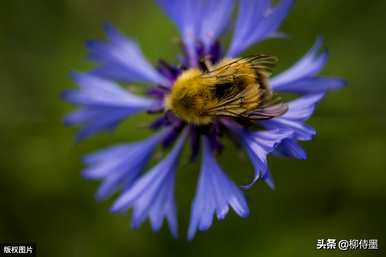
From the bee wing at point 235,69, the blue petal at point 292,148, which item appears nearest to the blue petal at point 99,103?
the bee wing at point 235,69

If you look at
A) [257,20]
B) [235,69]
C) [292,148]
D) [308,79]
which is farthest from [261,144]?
[257,20]

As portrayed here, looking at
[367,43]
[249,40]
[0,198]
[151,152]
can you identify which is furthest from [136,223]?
[367,43]

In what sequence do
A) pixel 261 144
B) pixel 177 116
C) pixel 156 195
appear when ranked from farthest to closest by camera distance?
pixel 156 195 → pixel 177 116 → pixel 261 144

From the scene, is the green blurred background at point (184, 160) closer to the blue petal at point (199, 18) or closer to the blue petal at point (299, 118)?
the blue petal at point (199, 18)

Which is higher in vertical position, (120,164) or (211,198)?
(120,164)

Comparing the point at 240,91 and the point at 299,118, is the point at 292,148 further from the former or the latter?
the point at 240,91

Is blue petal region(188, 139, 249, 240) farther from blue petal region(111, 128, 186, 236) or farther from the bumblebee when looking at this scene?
the bumblebee
